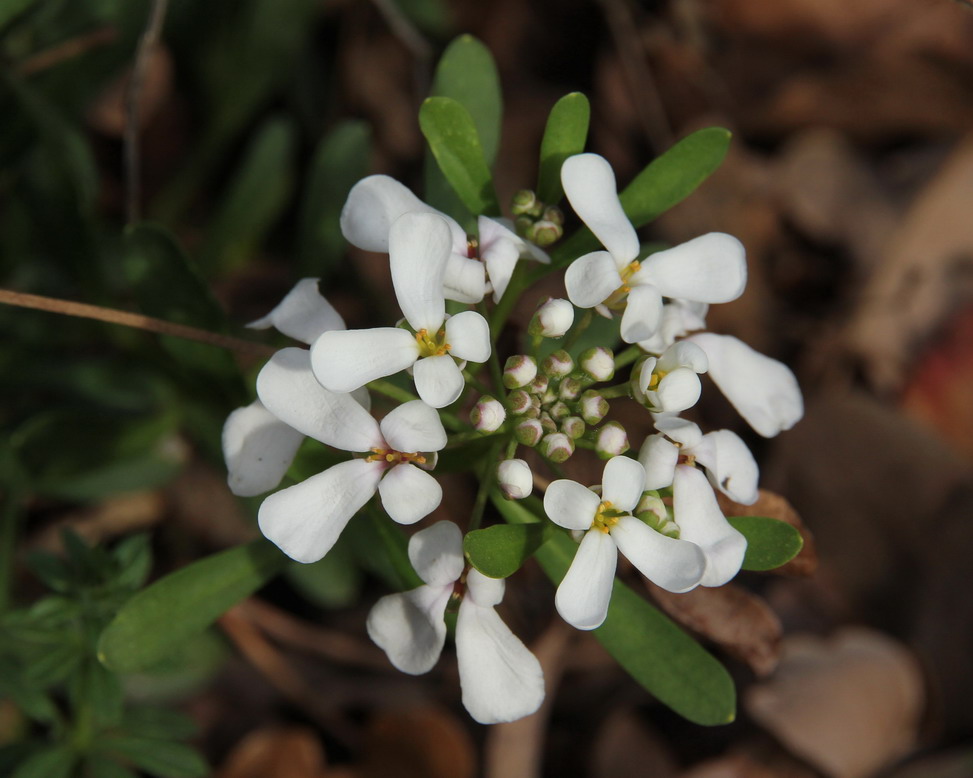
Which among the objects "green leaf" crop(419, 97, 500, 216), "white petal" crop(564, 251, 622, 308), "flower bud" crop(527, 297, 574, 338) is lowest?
"flower bud" crop(527, 297, 574, 338)

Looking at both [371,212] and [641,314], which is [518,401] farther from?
[371,212]

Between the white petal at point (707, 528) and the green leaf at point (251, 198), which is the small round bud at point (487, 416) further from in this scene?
the green leaf at point (251, 198)

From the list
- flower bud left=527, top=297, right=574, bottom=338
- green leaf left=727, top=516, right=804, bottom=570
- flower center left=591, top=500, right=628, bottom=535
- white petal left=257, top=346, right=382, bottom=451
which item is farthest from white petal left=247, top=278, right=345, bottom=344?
green leaf left=727, top=516, right=804, bottom=570

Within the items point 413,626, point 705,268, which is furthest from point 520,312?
point 413,626

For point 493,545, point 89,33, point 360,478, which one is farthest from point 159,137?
point 493,545

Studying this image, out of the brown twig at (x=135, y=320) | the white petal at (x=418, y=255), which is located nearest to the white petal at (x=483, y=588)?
the white petal at (x=418, y=255)

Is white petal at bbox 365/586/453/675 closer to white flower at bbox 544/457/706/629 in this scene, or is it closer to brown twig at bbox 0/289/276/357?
white flower at bbox 544/457/706/629
